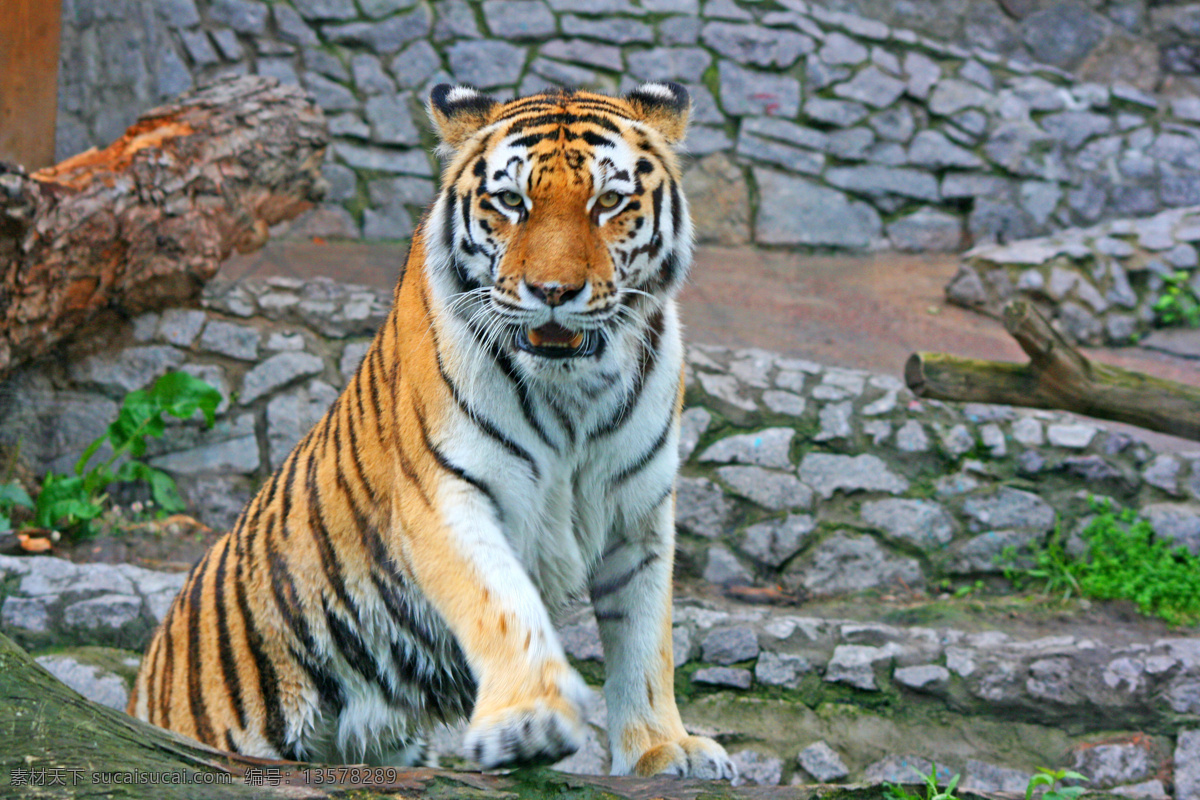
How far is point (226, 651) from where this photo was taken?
2684mm

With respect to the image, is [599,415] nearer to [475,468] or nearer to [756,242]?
[475,468]

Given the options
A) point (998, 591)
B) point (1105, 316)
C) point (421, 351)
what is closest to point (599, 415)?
point (421, 351)

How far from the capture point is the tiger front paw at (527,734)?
6.07 feet

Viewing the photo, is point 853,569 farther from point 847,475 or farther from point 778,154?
point 778,154

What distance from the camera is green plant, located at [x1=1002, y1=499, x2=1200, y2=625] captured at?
14.6 feet

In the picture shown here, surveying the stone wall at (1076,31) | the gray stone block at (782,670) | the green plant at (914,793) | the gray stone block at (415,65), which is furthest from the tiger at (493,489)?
the stone wall at (1076,31)

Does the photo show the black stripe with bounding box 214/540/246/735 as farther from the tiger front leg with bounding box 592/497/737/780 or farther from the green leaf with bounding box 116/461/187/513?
the green leaf with bounding box 116/461/187/513

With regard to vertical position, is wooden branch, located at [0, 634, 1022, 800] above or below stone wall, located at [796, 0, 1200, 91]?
below

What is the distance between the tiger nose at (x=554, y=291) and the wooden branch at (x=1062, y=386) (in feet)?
6.17

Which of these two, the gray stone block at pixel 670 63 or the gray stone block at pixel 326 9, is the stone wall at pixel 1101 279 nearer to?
the gray stone block at pixel 670 63

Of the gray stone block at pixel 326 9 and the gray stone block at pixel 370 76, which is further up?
the gray stone block at pixel 326 9

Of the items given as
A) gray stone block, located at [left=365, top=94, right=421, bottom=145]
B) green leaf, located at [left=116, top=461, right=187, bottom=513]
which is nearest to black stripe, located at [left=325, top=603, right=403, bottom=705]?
green leaf, located at [left=116, top=461, right=187, bottom=513]

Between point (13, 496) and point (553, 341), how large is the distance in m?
3.54

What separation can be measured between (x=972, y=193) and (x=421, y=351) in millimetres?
7685
